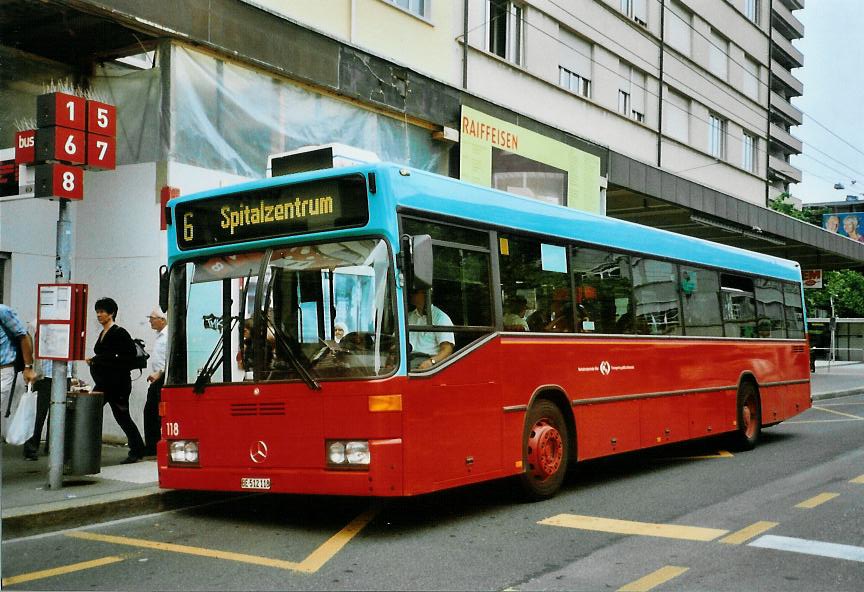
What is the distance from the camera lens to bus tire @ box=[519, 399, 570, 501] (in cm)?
846

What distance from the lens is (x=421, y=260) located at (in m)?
6.95

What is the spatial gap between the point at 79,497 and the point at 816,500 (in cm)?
642

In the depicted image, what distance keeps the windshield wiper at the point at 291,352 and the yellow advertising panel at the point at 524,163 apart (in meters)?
9.90

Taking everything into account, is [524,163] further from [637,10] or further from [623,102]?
[637,10]

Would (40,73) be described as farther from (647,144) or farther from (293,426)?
(647,144)

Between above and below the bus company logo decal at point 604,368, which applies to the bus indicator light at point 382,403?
below

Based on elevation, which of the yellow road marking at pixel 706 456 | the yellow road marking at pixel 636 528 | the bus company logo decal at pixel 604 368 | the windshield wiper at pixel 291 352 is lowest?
the yellow road marking at pixel 636 528

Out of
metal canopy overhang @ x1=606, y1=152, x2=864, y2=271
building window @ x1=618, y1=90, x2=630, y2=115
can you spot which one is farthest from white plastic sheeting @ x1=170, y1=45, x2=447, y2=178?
building window @ x1=618, y1=90, x2=630, y2=115

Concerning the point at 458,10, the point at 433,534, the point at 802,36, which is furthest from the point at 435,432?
the point at 802,36

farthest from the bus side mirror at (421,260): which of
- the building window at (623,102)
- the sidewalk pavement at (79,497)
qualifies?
the building window at (623,102)

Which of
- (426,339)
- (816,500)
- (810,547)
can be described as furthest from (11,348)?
(816,500)

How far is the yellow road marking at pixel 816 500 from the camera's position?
8242 millimetres

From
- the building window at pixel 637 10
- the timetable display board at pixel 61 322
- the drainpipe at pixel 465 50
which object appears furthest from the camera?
the building window at pixel 637 10

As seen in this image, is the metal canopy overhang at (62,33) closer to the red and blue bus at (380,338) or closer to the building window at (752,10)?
the red and blue bus at (380,338)
